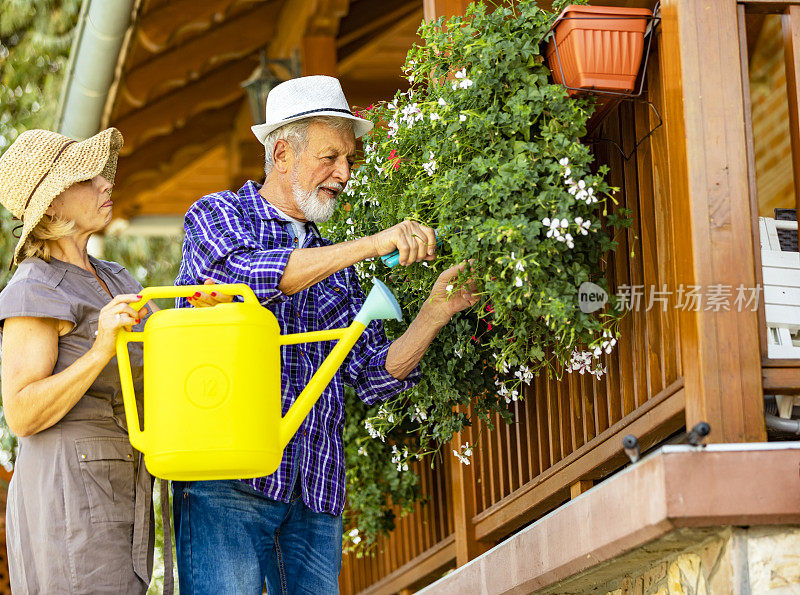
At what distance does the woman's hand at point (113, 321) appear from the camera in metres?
2.40

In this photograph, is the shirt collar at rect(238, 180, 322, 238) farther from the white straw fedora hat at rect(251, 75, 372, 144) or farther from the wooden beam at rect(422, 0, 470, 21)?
the wooden beam at rect(422, 0, 470, 21)

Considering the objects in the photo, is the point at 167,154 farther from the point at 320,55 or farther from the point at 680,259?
the point at 680,259

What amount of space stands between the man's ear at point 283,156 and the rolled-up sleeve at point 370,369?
344mm

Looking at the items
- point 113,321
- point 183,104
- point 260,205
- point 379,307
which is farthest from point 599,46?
point 183,104

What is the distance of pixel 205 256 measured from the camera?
2.75m

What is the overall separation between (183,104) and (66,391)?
15.6 feet

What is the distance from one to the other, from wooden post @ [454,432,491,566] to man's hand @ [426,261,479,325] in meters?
0.99

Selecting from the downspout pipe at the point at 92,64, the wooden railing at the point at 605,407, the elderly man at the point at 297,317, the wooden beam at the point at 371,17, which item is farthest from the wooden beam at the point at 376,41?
the elderly man at the point at 297,317

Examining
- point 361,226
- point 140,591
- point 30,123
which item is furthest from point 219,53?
point 140,591

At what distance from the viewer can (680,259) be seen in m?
2.34

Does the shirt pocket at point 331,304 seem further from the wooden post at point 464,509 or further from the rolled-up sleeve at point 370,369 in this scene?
the wooden post at point 464,509

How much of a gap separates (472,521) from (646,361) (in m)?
1.36

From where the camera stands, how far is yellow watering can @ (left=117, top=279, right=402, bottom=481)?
2.33 metres

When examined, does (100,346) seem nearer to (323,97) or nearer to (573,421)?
(323,97)
